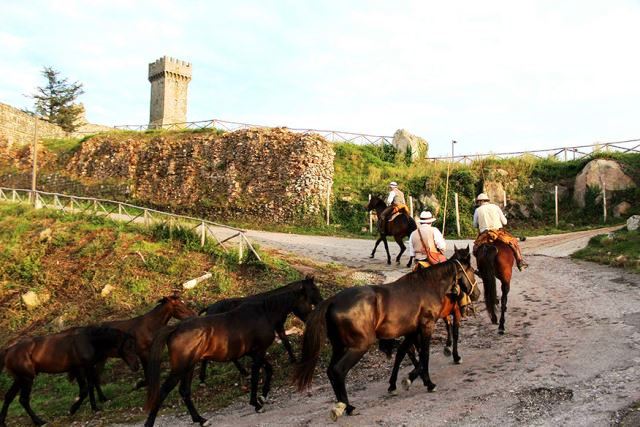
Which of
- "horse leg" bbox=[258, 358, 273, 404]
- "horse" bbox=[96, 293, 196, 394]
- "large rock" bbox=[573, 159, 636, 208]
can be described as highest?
"large rock" bbox=[573, 159, 636, 208]

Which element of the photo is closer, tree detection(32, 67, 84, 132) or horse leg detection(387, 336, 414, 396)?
horse leg detection(387, 336, 414, 396)

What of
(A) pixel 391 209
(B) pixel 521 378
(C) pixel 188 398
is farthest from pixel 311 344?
(A) pixel 391 209

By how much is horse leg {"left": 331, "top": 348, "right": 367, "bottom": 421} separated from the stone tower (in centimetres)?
5084

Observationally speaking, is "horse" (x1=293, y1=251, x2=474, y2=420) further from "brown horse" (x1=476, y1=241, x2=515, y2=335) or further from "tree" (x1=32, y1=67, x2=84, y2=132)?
"tree" (x1=32, y1=67, x2=84, y2=132)

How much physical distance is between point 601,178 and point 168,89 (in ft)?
140

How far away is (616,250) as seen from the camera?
16969 mm

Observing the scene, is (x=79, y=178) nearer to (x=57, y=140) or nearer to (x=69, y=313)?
(x=57, y=140)

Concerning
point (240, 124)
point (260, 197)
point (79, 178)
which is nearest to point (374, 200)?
point (260, 197)

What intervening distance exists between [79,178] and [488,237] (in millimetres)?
34324

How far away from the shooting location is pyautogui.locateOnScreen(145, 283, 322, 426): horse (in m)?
7.22

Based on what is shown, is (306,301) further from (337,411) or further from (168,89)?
(168,89)

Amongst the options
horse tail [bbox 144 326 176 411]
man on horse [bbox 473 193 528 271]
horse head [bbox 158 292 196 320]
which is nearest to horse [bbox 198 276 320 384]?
horse head [bbox 158 292 196 320]

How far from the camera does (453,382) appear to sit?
786 centimetres

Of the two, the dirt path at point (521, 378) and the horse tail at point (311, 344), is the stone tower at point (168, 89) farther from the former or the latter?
the horse tail at point (311, 344)
